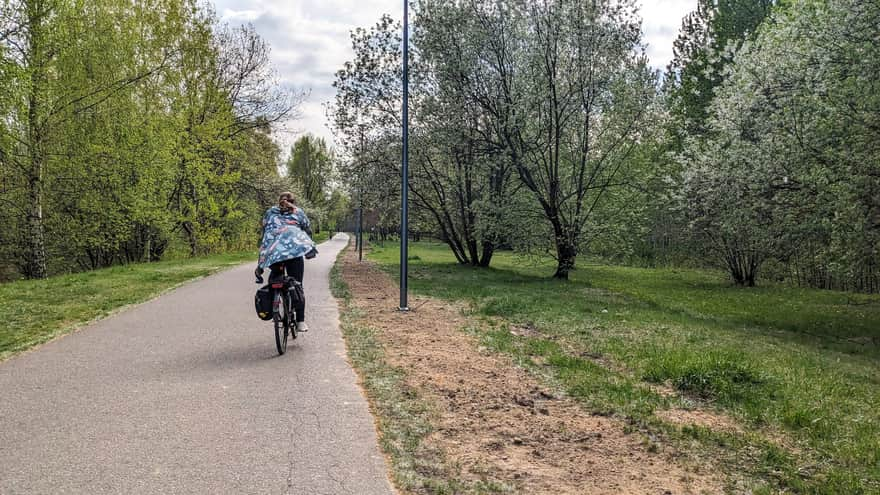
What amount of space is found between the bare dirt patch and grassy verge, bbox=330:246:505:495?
112 mm

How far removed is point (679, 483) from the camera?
3598 mm

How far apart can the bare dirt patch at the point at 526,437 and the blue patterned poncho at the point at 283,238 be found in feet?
5.73

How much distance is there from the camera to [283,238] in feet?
22.7

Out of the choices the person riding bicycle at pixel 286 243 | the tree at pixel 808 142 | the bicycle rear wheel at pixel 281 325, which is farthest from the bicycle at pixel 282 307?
the tree at pixel 808 142

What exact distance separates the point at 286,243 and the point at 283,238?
0.09m

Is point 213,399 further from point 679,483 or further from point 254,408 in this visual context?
point 679,483

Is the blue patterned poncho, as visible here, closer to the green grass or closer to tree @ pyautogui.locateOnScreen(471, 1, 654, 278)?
the green grass

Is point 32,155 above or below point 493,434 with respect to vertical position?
above

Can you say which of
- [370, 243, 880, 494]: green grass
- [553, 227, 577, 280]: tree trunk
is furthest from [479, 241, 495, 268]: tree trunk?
[370, 243, 880, 494]: green grass

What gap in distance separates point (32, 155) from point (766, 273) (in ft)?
95.1

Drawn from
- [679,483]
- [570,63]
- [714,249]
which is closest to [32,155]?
[570,63]

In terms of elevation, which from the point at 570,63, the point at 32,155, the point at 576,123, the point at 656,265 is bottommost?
the point at 656,265

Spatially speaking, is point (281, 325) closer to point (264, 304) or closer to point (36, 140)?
point (264, 304)

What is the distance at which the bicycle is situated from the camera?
263 inches
